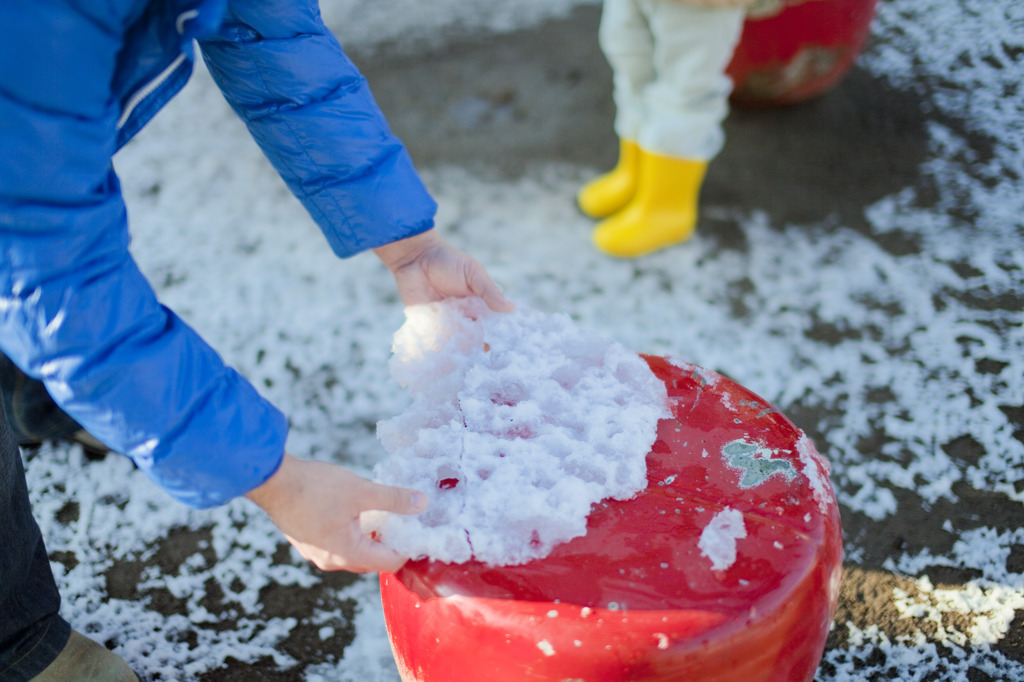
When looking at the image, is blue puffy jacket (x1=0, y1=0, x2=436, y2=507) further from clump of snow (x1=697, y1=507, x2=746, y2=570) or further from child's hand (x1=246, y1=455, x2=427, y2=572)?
clump of snow (x1=697, y1=507, x2=746, y2=570)

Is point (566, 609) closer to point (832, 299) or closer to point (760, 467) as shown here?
point (760, 467)

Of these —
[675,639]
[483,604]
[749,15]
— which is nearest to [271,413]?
[483,604]

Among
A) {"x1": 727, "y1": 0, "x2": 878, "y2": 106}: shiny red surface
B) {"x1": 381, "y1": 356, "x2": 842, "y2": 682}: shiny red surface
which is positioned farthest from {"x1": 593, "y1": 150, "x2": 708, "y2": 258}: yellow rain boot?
{"x1": 381, "y1": 356, "x2": 842, "y2": 682}: shiny red surface

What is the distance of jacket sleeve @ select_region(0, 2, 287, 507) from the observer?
2.05ft

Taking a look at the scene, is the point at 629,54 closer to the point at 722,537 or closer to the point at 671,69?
the point at 671,69

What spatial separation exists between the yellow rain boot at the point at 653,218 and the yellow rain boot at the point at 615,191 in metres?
0.09

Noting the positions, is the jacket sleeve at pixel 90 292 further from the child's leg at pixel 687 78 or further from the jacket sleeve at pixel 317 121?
the child's leg at pixel 687 78

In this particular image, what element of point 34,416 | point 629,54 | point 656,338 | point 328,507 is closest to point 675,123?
point 629,54

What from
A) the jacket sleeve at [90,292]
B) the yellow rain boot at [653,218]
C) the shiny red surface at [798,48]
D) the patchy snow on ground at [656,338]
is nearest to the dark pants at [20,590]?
the patchy snow on ground at [656,338]

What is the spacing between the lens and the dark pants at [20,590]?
918mm

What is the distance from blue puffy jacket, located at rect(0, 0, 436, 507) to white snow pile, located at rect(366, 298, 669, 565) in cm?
19

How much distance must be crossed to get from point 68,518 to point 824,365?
1521 millimetres

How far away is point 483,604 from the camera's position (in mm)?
753

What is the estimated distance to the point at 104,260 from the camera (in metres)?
0.68
